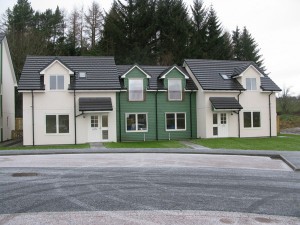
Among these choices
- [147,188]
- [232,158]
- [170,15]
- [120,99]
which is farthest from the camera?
[170,15]

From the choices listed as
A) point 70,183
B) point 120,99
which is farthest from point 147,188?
point 120,99

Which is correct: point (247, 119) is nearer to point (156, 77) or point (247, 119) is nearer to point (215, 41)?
point (156, 77)

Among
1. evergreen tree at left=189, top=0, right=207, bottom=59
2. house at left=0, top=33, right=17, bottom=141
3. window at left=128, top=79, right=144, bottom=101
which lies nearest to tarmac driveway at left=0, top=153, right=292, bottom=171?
window at left=128, top=79, right=144, bottom=101

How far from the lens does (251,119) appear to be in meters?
30.6

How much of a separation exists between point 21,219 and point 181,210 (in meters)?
3.33

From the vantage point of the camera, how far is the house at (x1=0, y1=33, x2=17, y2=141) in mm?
30312

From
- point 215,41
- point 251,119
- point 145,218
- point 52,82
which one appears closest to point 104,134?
point 52,82

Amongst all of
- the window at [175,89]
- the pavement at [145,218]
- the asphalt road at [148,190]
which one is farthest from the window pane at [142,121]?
the pavement at [145,218]

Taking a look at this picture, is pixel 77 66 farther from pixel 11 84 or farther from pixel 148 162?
pixel 148 162

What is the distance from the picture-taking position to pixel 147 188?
998 cm

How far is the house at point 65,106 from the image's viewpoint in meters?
→ 26.2

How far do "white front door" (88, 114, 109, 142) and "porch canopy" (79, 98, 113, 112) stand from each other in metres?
1.18

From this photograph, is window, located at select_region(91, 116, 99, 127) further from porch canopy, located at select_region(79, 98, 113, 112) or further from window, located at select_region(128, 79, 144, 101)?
window, located at select_region(128, 79, 144, 101)

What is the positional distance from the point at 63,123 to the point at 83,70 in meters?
4.88
